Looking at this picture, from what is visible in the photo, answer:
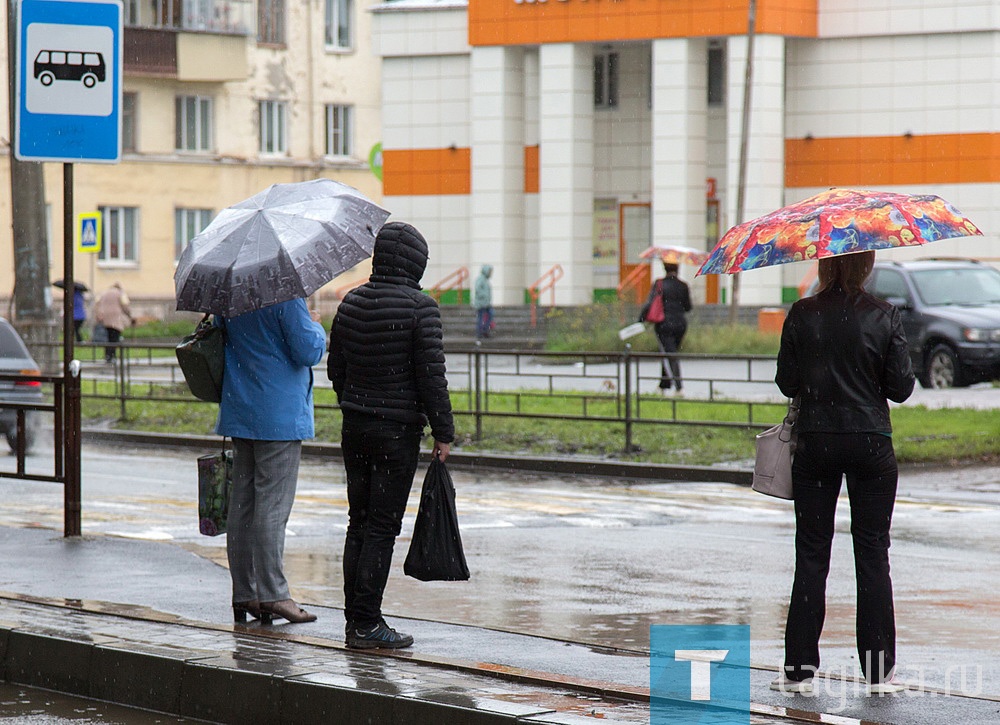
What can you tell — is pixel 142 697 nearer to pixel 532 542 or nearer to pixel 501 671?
pixel 501 671

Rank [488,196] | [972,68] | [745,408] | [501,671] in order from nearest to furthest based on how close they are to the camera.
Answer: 1. [501,671]
2. [745,408]
3. [972,68]
4. [488,196]

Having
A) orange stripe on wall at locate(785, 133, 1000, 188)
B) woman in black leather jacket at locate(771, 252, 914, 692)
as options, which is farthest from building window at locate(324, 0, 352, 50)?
woman in black leather jacket at locate(771, 252, 914, 692)

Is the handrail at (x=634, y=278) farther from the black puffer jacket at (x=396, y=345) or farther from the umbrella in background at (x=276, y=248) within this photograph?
the black puffer jacket at (x=396, y=345)

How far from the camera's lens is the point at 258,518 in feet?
26.5

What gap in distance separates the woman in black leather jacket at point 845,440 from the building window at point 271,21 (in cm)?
5153

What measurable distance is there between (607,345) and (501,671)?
26929 mm

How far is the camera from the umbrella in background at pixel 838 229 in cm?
656

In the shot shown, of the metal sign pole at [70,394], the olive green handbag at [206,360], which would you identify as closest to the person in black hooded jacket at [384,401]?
the olive green handbag at [206,360]

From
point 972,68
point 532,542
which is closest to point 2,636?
A: point 532,542

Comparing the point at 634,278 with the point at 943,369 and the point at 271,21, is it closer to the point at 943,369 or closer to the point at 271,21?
the point at 271,21

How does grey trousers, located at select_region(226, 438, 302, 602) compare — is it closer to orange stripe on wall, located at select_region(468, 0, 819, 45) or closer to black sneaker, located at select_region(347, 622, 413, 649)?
black sneaker, located at select_region(347, 622, 413, 649)

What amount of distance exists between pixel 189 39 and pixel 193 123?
9.22 feet

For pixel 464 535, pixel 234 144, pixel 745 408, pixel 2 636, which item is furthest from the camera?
pixel 234 144

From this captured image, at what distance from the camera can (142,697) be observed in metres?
7.18
